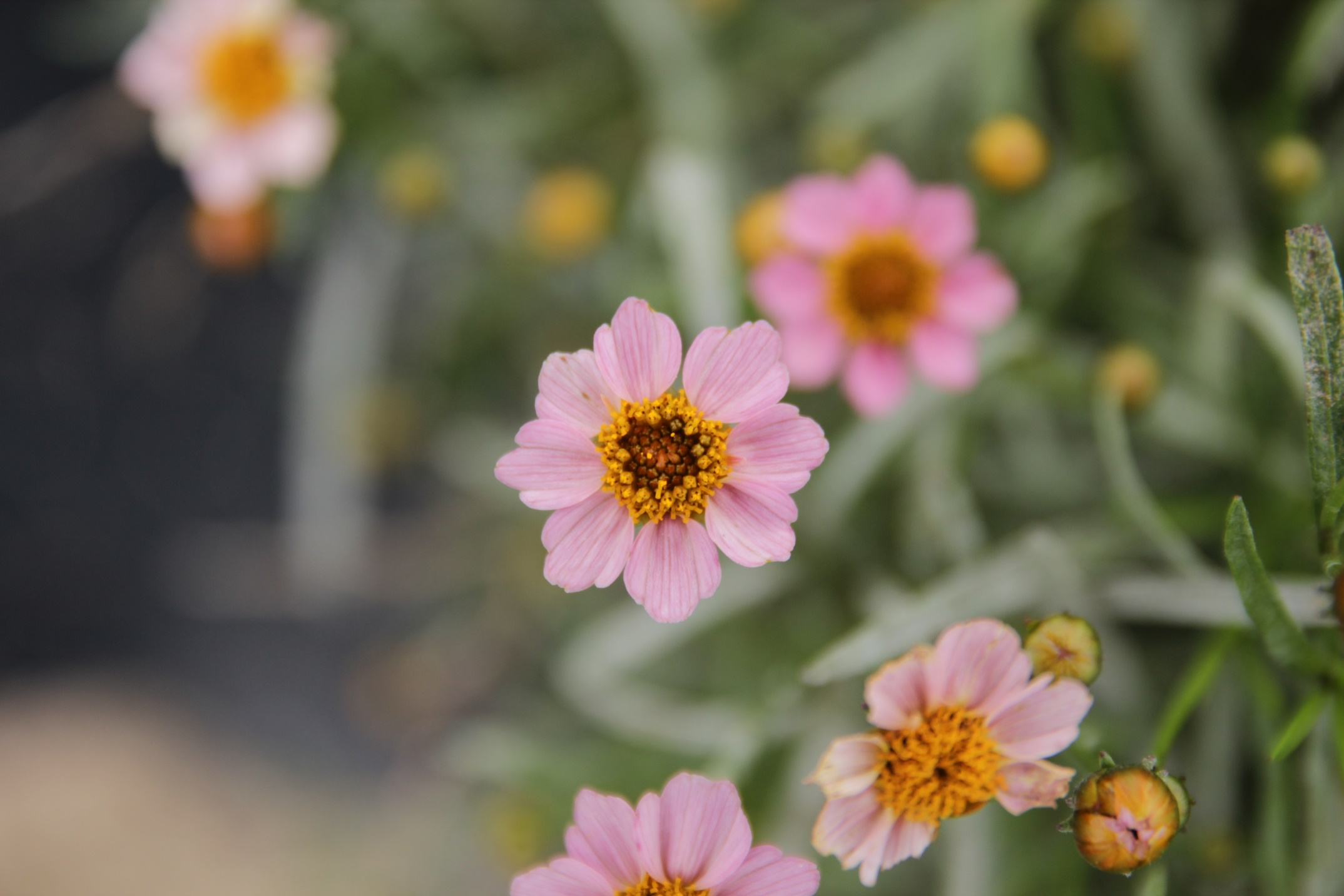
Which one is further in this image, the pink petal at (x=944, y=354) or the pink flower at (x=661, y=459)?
the pink petal at (x=944, y=354)

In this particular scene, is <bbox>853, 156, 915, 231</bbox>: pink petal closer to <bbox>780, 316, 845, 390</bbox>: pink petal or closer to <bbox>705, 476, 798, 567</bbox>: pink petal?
<bbox>780, 316, 845, 390</bbox>: pink petal

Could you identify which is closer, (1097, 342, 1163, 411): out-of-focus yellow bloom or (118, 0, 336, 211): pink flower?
(1097, 342, 1163, 411): out-of-focus yellow bloom

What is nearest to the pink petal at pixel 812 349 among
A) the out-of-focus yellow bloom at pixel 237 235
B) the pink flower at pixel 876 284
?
the pink flower at pixel 876 284

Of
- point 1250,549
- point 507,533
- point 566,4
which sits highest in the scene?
point 566,4

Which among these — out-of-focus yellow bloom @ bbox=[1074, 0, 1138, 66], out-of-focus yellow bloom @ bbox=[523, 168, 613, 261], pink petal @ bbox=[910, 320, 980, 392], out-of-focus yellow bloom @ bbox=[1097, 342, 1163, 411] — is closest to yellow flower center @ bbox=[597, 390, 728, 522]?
pink petal @ bbox=[910, 320, 980, 392]

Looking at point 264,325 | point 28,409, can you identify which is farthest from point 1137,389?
point 28,409

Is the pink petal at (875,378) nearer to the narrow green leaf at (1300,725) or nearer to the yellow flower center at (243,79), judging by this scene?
the narrow green leaf at (1300,725)

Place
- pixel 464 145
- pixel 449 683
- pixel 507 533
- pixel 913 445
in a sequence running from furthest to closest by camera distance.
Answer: pixel 449 683
pixel 507 533
pixel 464 145
pixel 913 445

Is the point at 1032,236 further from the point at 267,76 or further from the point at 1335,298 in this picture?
the point at 267,76
